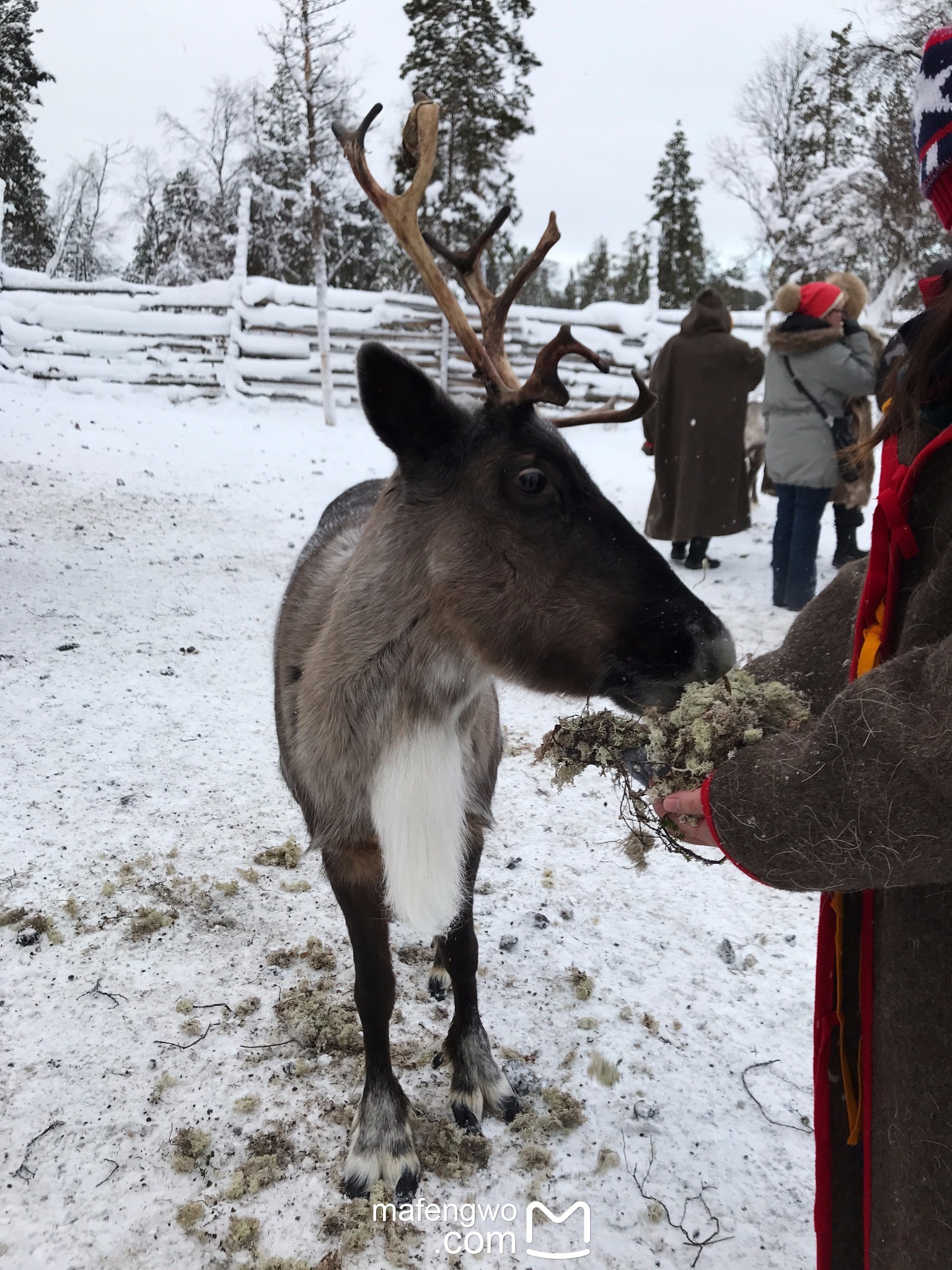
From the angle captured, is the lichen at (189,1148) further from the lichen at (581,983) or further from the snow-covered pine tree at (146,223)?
the snow-covered pine tree at (146,223)

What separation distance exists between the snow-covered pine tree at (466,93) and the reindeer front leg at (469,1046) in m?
17.0

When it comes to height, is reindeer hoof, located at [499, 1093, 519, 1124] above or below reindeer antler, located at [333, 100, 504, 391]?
below

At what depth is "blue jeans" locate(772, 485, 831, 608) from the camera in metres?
5.61

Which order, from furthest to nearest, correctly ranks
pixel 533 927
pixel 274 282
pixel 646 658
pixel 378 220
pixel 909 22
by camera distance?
1. pixel 378 220
2. pixel 274 282
3. pixel 909 22
4. pixel 533 927
5. pixel 646 658

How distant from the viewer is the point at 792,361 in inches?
216

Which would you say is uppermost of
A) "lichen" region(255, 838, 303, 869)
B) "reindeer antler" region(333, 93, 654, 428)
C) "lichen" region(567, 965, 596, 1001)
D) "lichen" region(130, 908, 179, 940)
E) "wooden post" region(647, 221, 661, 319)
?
"wooden post" region(647, 221, 661, 319)

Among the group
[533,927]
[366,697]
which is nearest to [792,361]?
[533,927]

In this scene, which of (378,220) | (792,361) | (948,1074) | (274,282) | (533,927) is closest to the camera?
(948,1074)

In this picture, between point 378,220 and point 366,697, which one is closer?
point 366,697

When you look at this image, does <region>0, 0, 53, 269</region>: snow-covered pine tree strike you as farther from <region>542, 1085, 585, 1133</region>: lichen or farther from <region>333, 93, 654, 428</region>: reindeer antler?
<region>542, 1085, 585, 1133</region>: lichen

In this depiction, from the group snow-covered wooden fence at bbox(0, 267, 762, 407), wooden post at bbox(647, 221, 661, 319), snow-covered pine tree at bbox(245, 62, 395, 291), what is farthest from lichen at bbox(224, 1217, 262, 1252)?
wooden post at bbox(647, 221, 661, 319)

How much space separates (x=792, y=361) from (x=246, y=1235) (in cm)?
554

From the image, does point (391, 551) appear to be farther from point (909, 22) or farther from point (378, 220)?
point (378, 220)

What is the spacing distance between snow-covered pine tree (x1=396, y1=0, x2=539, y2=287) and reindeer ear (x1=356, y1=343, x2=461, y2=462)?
16752 mm
